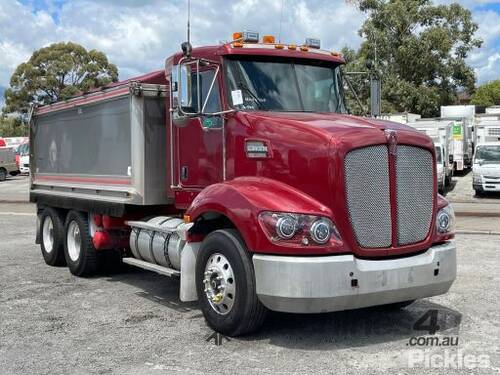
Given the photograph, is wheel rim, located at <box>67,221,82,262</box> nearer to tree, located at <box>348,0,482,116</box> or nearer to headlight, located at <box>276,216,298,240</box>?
headlight, located at <box>276,216,298,240</box>

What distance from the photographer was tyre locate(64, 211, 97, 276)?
9141mm

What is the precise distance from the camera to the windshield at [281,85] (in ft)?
21.3

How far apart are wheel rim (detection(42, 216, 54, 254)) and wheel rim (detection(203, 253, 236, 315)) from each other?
5047 mm

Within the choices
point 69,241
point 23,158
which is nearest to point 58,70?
point 23,158

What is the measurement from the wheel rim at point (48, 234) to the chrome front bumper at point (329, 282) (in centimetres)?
591

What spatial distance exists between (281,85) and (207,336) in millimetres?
2650

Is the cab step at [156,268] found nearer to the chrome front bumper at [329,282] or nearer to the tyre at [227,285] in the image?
the tyre at [227,285]

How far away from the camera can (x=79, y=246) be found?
9469mm

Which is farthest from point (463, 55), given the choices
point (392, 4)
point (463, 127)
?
point (463, 127)

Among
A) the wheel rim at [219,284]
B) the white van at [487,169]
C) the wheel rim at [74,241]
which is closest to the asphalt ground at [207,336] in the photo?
the wheel rim at [219,284]

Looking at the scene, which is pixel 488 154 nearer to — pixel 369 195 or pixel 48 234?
pixel 48 234

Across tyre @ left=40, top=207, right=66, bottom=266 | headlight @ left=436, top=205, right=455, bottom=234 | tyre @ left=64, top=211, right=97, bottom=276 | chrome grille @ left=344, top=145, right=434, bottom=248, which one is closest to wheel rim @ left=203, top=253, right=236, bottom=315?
chrome grille @ left=344, top=145, right=434, bottom=248

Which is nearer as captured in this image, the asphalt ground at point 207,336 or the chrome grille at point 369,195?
the asphalt ground at point 207,336

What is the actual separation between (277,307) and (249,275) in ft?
1.29
